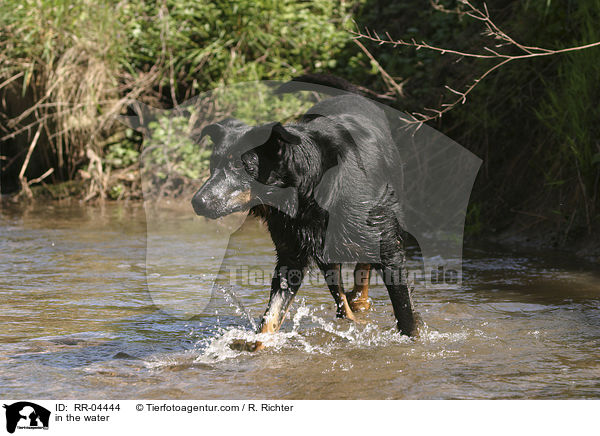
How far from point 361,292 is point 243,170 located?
157cm

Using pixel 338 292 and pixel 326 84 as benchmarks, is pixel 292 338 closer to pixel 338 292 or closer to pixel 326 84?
pixel 338 292

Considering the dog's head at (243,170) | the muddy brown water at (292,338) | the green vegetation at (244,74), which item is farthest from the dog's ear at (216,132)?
the green vegetation at (244,74)

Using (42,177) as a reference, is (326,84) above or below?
above

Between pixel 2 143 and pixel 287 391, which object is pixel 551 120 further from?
pixel 2 143

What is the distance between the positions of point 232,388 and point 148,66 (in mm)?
7603

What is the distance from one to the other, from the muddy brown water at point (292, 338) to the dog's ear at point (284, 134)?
3.58 feet

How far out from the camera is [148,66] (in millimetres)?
10188

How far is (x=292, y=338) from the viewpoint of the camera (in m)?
4.22

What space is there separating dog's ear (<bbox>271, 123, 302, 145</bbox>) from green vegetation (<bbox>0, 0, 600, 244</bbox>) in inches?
139

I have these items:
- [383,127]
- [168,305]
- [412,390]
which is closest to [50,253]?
[168,305]

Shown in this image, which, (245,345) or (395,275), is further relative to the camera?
(395,275)
